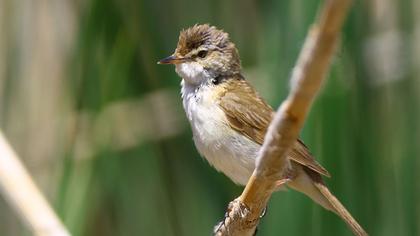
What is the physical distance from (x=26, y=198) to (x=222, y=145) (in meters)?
0.88

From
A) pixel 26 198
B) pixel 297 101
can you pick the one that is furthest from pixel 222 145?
pixel 297 101

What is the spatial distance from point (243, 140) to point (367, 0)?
0.51 m

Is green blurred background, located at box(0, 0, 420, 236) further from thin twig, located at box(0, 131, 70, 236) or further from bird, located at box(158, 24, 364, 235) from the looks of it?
thin twig, located at box(0, 131, 70, 236)

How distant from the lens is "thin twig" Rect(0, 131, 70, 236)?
4.79 ft

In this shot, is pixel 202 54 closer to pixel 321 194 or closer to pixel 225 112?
pixel 225 112

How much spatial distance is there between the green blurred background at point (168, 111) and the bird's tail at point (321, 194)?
3 cm

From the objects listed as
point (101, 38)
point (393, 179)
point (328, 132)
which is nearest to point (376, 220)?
point (393, 179)

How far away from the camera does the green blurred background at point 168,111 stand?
2.13 m

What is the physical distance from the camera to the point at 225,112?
2.37 m

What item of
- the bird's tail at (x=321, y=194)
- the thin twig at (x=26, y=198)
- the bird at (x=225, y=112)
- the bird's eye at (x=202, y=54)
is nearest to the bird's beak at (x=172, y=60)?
the bird at (x=225, y=112)

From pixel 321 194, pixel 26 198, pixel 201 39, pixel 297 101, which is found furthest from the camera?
pixel 201 39

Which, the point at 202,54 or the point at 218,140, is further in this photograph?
the point at 202,54

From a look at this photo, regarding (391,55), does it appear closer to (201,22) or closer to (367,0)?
(367,0)

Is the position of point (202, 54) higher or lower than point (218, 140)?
higher
